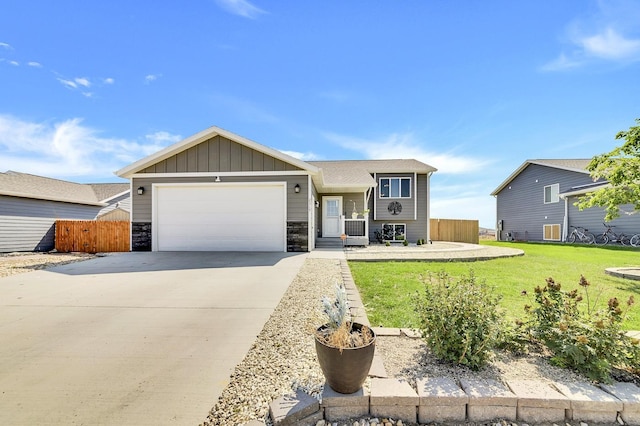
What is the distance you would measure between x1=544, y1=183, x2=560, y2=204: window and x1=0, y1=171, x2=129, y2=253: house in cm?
2953

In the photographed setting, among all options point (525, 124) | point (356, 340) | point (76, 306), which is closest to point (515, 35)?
point (525, 124)

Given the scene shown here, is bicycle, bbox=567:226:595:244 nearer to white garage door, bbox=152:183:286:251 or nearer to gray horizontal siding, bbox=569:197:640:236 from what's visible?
gray horizontal siding, bbox=569:197:640:236

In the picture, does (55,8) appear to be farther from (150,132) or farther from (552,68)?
(552,68)

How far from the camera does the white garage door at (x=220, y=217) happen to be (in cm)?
1016

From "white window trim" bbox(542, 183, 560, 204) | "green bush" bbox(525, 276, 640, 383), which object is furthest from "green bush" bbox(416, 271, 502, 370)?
"white window trim" bbox(542, 183, 560, 204)

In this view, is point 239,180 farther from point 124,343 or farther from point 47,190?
point 47,190

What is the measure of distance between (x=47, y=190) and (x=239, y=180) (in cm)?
1137

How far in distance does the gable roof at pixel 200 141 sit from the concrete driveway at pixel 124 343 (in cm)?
500

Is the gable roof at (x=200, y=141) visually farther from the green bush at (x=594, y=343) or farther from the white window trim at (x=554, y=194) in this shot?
the white window trim at (x=554, y=194)

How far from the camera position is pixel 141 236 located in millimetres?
10445

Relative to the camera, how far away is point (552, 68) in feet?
26.1

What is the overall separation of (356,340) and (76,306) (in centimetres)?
446

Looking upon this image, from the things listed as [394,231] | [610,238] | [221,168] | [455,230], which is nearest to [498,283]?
[221,168]

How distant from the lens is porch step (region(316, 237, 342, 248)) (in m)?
A: 12.6
